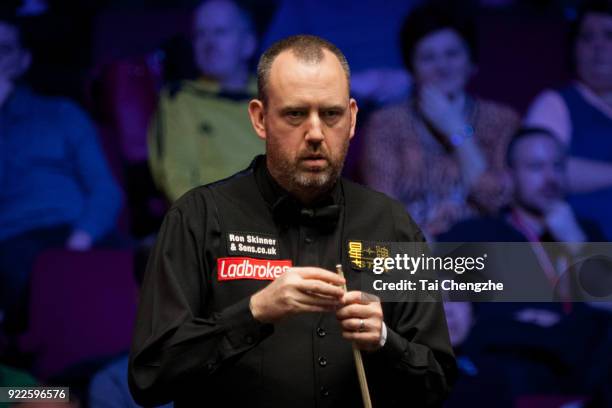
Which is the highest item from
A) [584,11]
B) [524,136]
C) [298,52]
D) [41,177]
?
[584,11]

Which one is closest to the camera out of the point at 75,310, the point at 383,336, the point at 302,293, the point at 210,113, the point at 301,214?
the point at 302,293

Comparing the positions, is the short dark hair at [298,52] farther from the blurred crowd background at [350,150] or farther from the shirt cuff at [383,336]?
the blurred crowd background at [350,150]

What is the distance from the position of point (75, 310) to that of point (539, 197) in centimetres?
243

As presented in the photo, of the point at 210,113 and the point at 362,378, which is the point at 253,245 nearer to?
the point at 362,378

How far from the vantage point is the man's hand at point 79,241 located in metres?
4.73

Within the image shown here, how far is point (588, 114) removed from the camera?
5074 millimetres

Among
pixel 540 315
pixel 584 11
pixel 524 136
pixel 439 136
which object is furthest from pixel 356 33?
pixel 540 315

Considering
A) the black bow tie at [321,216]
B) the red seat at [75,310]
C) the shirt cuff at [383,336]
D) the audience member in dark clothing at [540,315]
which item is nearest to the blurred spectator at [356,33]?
the audience member in dark clothing at [540,315]

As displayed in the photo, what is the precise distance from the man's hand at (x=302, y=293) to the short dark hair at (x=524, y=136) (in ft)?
9.69

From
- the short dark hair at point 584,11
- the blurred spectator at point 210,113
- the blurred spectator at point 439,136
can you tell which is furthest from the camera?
the short dark hair at point 584,11

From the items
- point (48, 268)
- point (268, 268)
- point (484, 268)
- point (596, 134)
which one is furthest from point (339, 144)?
point (596, 134)

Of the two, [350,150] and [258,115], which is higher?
[350,150]

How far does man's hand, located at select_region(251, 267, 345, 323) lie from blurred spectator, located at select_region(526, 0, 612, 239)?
3090 millimetres

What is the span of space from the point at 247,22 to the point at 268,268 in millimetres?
2688
